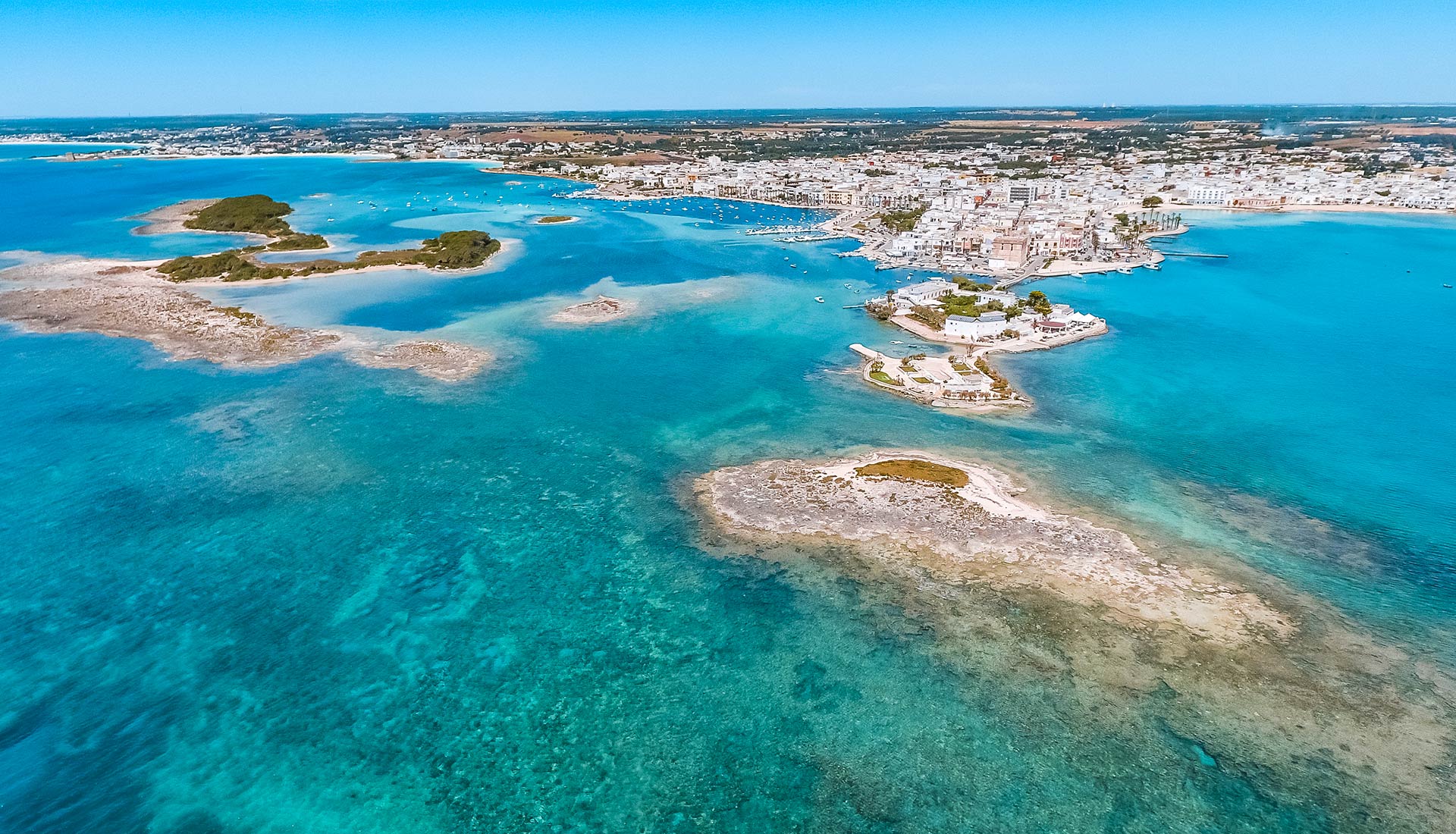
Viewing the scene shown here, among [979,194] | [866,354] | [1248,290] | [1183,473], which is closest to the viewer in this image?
[1183,473]

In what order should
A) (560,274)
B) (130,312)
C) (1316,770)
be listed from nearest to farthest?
(1316,770)
(130,312)
(560,274)

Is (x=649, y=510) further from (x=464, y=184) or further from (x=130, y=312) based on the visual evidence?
(x=464, y=184)

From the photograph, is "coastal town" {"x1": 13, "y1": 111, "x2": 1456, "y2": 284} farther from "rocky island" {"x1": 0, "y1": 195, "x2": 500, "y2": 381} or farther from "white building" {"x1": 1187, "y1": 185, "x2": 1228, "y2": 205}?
"rocky island" {"x1": 0, "y1": 195, "x2": 500, "y2": 381}

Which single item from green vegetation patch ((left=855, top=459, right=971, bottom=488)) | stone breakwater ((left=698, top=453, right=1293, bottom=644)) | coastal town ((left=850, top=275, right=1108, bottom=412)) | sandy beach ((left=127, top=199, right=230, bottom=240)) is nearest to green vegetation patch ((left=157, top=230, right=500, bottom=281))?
sandy beach ((left=127, top=199, right=230, bottom=240))

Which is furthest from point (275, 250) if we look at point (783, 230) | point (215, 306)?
point (783, 230)

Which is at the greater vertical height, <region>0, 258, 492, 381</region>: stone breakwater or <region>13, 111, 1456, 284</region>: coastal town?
<region>13, 111, 1456, 284</region>: coastal town

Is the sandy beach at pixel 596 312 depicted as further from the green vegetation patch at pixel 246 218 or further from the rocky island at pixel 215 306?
the green vegetation patch at pixel 246 218

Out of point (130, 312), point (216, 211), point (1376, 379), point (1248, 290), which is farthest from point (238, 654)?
point (216, 211)

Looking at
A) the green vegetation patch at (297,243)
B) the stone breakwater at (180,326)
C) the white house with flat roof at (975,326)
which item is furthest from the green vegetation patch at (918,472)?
the green vegetation patch at (297,243)
